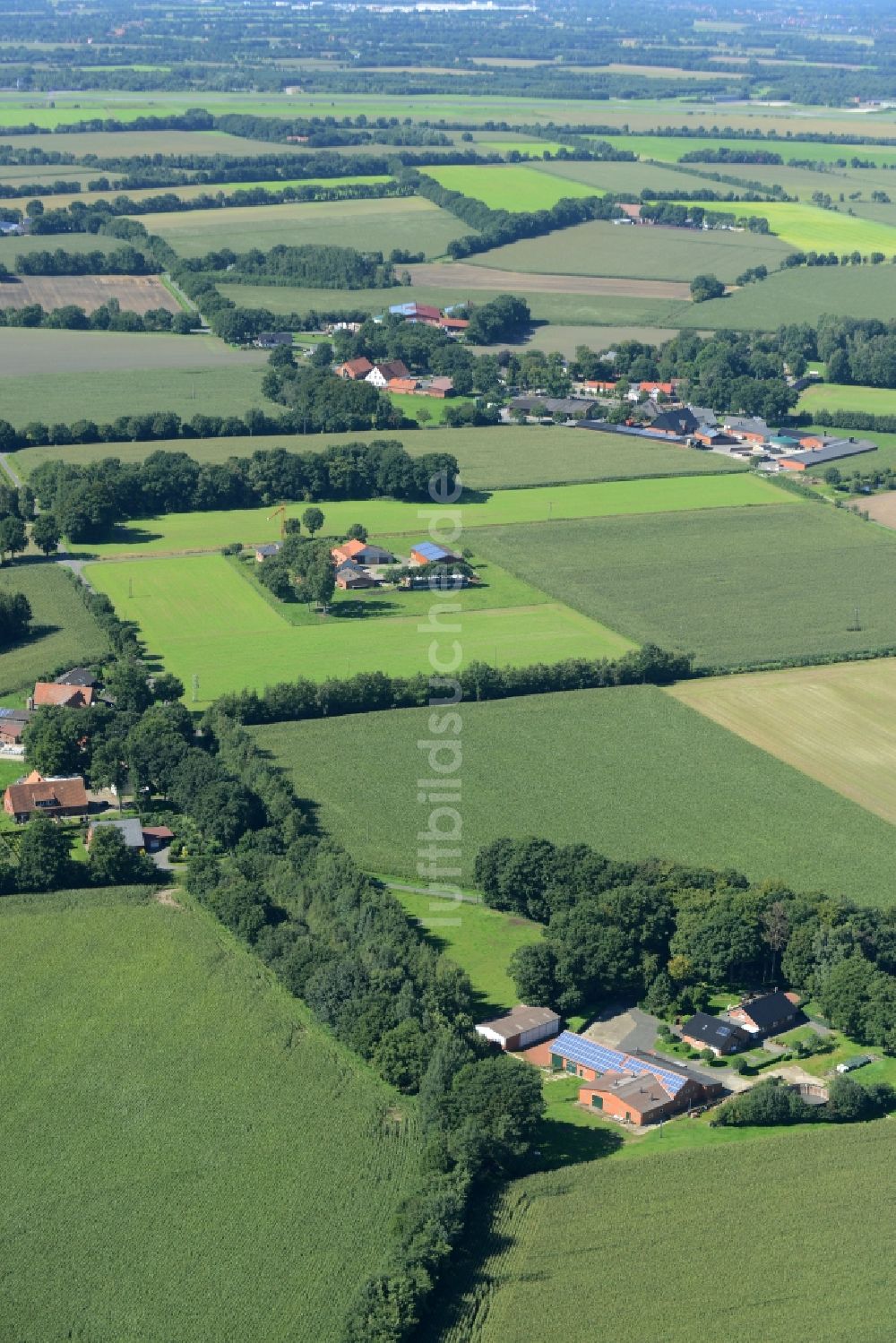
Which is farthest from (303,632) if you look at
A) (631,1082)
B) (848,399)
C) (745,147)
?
(745,147)

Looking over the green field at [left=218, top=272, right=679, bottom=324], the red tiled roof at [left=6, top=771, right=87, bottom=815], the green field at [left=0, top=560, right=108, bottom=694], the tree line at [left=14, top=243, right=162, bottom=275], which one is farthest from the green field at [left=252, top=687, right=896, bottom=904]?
the tree line at [left=14, top=243, right=162, bottom=275]

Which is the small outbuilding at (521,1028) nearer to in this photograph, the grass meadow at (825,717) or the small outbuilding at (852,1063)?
the small outbuilding at (852,1063)

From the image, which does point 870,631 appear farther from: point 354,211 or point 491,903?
point 354,211

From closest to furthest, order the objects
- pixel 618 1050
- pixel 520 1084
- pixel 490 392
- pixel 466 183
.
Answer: pixel 520 1084
pixel 618 1050
pixel 490 392
pixel 466 183

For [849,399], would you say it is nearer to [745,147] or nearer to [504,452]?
[504,452]

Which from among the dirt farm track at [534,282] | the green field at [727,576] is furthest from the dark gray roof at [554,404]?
the dirt farm track at [534,282]

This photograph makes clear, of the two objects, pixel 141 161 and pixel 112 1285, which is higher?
pixel 141 161

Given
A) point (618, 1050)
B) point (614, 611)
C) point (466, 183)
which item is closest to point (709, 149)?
point (466, 183)
